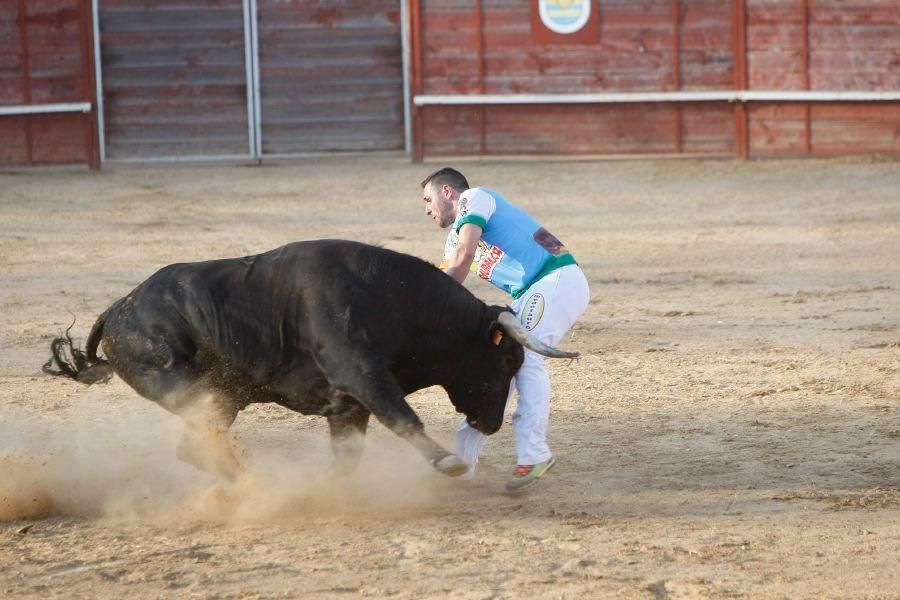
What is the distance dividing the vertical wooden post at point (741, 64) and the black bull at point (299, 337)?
32.9 ft

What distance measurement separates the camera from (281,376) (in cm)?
520

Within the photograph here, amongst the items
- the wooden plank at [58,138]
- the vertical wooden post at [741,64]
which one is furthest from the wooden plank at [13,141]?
the vertical wooden post at [741,64]

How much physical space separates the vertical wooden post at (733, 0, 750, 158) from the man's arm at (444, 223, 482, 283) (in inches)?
392

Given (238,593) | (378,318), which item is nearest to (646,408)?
(378,318)

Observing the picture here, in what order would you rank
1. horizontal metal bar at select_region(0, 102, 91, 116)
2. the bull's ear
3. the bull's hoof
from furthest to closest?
horizontal metal bar at select_region(0, 102, 91, 116) → the bull's ear → the bull's hoof

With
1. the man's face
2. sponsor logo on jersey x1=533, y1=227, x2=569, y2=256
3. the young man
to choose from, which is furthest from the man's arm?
sponsor logo on jersey x1=533, y1=227, x2=569, y2=256

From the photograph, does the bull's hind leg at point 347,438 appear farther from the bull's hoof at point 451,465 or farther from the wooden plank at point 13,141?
the wooden plank at point 13,141

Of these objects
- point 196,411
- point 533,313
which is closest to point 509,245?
point 533,313

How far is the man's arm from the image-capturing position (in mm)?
5352

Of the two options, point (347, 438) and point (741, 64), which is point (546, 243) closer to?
point (347, 438)

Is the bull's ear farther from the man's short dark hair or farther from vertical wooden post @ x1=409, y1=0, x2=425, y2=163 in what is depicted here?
vertical wooden post @ x1=409, y1=0, x2=425, y2=163

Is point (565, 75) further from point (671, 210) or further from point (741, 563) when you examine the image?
point (741, 563)

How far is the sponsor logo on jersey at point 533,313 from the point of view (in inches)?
213

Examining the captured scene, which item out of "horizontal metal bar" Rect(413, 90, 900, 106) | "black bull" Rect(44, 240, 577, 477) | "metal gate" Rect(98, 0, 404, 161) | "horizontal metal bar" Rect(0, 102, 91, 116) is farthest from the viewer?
"metal gate" Rect(98, 0, 404, 161)
